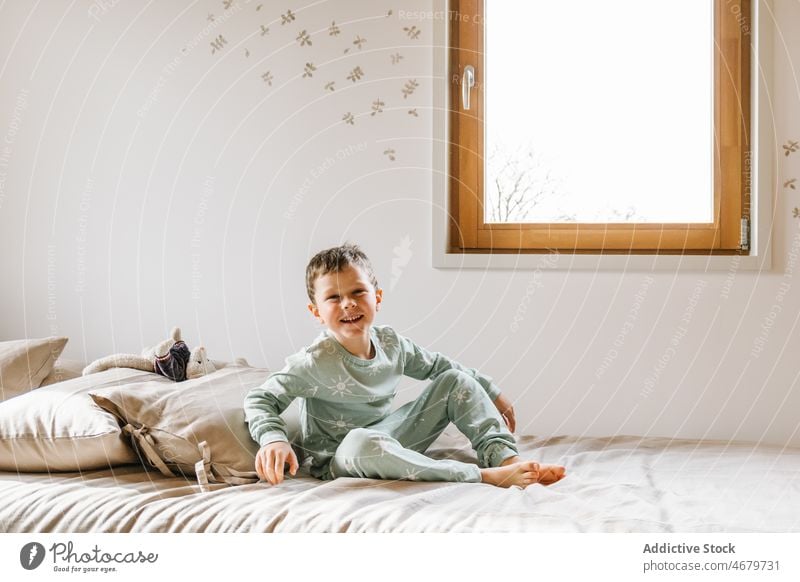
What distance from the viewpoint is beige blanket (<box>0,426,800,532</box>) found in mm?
1144

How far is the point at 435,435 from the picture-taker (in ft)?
5.10

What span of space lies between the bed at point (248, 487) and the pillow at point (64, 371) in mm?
241

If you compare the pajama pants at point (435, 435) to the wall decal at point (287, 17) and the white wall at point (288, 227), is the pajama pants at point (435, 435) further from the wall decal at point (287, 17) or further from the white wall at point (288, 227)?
the wall decal at point (287, 17)

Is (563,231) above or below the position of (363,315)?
above

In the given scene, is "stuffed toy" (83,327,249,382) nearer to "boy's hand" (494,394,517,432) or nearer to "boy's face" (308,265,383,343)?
"boy's face" (308,265,383,343)

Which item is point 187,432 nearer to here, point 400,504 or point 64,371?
point 400,504

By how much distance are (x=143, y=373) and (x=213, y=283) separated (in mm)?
440

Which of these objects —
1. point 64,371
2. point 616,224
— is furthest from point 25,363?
point 616,224

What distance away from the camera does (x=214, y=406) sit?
143 centimetres

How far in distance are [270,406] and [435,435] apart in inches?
13.3

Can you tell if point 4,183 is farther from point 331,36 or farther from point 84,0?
point 331,36

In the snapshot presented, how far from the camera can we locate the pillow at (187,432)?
4.44 ft

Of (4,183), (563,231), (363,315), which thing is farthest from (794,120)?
(4,183)

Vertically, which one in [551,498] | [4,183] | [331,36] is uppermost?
[331,36]
